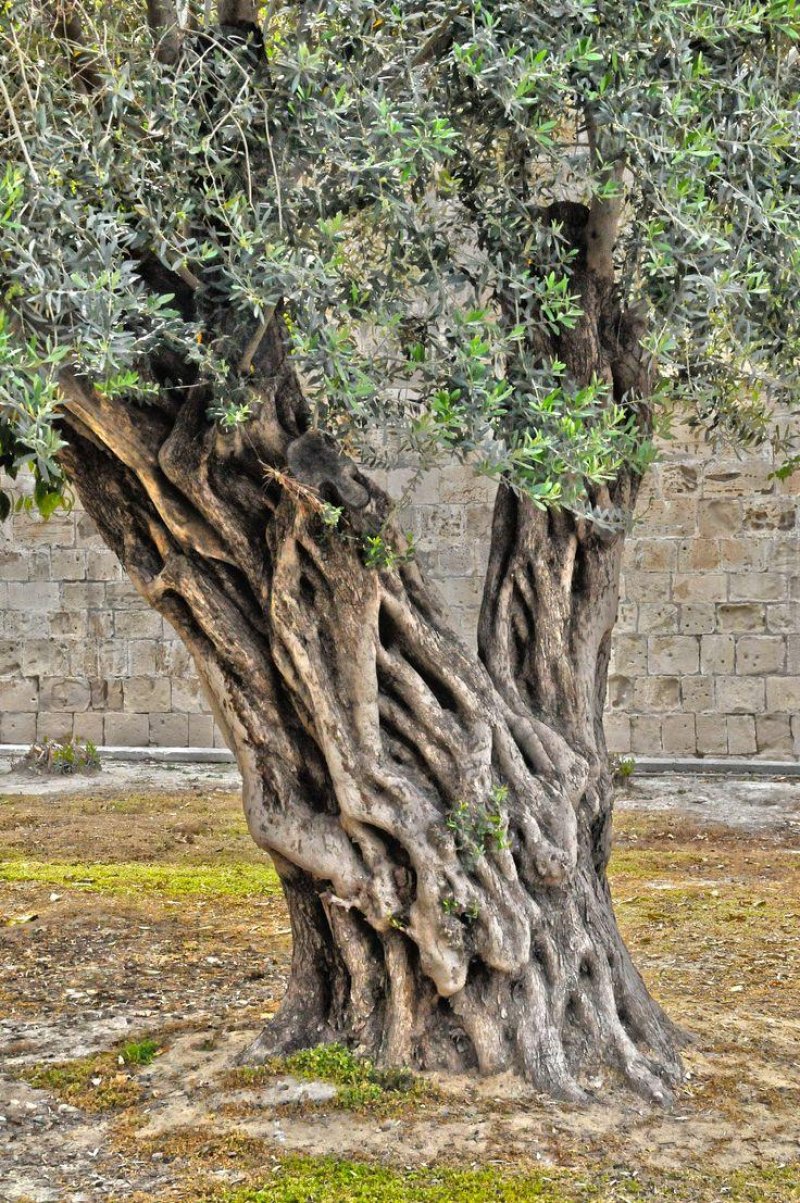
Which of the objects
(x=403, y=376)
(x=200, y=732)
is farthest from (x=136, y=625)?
(x=403, y=376)

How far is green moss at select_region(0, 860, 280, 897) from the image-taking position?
25.8 feet

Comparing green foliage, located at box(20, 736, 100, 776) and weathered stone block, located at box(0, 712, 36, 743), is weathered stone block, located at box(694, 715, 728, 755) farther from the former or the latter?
weathered stone block, located at box(0, 712, 36, 743)

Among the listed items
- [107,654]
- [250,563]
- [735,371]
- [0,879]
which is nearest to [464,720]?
[250,563]

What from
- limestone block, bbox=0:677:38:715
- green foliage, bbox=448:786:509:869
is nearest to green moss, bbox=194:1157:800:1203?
green foliage, bbox=448:786:509:869

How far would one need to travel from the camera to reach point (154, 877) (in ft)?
27.0

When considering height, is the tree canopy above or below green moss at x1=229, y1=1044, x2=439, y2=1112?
above

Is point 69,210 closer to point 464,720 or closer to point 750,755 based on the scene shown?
point 464,720

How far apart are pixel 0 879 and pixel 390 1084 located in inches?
173

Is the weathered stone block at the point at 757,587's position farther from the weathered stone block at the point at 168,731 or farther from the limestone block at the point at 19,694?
the limestone block at the point at 19,694

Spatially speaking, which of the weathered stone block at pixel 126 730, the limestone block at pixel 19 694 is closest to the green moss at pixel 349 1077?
the weathered stone block at pixel 126 730

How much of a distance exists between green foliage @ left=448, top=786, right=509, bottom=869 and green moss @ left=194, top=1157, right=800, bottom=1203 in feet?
3.14

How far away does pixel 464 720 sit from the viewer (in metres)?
4.47

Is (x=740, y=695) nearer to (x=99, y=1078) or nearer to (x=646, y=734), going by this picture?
(x=646, y=734)

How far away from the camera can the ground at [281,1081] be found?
12.7 ft
